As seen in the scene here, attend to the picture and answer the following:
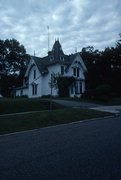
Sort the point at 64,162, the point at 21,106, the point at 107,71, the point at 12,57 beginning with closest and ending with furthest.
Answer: the point at 64,162, the point at 21,106, the point at 107,71, the point at 12,57

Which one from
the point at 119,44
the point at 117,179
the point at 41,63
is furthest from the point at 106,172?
the point at 119,44

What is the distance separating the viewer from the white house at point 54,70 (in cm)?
3550

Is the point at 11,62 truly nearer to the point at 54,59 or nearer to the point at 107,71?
the point at 54,59

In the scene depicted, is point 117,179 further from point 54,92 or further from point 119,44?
point 119,44

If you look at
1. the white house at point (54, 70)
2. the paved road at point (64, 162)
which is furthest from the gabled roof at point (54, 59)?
the paved road at point (64, 162)

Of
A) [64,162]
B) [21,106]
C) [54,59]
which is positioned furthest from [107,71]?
[64,162]

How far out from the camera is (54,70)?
3525 cm

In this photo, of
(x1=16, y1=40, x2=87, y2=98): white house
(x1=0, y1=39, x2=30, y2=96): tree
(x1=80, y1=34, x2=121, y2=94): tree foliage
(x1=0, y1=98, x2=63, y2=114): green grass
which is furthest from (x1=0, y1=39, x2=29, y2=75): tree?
(x1=0, y1=98, x2=63, y2=114): green grass

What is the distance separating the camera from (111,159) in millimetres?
4066

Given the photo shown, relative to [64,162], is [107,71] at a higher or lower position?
higher

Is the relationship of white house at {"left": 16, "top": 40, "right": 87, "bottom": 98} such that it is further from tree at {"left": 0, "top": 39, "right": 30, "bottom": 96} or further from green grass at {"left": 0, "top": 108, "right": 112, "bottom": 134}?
green grass at {"left": 0, "top": 108, "right": 112, "bottom": 134}

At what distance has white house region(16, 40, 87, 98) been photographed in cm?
3550

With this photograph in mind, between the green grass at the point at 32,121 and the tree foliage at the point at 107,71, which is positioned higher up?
the tree foliage at the point at 107,71

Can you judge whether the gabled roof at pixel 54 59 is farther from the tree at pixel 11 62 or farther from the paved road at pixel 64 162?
the paved road at pixel 64 162
